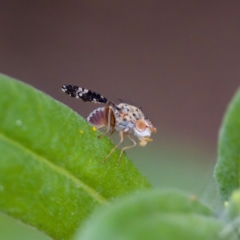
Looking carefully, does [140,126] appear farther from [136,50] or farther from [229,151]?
[136,50]

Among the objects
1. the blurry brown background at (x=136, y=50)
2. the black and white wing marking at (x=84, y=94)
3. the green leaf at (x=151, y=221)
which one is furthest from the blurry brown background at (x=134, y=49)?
the green leaf at (x=151, y=221)

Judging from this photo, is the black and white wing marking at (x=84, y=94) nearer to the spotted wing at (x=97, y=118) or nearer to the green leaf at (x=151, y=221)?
the spotted wing at (x=97, y=118)

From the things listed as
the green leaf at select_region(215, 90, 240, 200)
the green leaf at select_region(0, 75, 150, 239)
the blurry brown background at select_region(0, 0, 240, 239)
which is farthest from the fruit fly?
the blurry brown background at select_region(0, 0, 240, 239)

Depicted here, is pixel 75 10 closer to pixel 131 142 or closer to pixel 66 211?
pixel 131 142

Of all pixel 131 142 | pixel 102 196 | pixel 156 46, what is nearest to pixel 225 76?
Result: pixel 156 46

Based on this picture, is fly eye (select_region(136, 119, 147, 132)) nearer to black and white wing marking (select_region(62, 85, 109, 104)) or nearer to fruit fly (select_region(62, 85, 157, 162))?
fruit fly (select_region(62, 85, 157, 162))

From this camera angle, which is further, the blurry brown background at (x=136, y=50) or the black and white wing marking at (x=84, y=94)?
the blurry brown background at (x=136, y=50)
